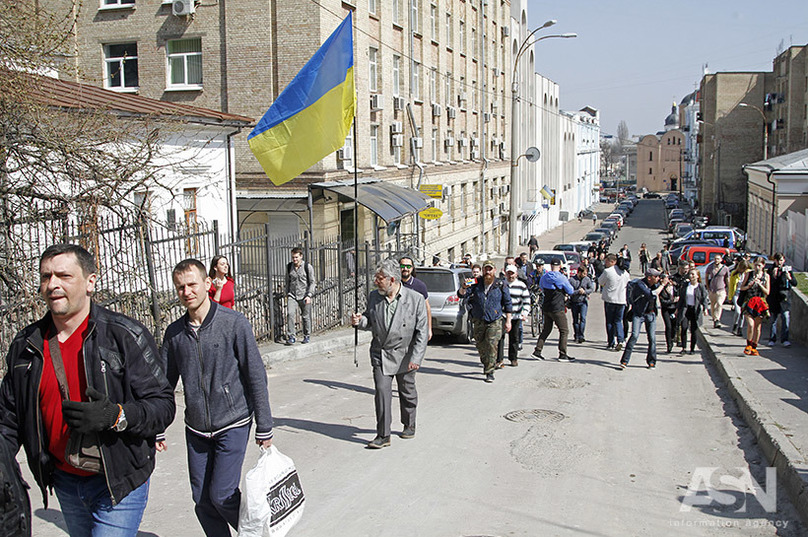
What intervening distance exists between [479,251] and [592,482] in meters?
38.2

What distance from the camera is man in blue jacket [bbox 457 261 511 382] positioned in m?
11.2

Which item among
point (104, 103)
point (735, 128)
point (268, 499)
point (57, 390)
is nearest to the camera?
point (57, 390)

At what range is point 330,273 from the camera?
Answer: 17000mm

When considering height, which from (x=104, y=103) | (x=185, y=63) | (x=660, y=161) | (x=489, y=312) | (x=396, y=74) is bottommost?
(x=489, y=312)

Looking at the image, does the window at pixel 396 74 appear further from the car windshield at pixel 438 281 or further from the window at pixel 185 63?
the car windshield at pixel 438 281

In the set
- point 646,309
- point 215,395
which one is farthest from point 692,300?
point 215,395

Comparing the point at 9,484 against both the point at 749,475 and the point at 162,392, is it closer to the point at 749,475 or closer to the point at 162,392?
the point at 162,392

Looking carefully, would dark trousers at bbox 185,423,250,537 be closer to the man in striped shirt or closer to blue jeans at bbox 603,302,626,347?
the man in striped shirt

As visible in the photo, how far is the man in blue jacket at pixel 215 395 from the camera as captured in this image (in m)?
4.77

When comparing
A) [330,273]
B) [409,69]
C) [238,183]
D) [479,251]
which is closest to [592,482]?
[330,273]

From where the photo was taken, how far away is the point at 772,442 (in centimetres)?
762

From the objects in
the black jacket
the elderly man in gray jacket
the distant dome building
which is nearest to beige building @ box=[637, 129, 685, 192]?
the distant dome building

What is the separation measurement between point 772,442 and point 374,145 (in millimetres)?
22282

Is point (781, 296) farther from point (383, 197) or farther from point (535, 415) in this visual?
point (383, 197)
